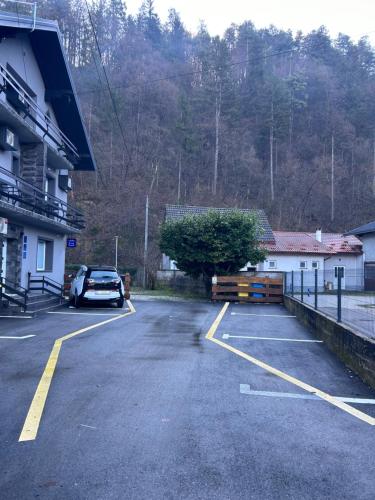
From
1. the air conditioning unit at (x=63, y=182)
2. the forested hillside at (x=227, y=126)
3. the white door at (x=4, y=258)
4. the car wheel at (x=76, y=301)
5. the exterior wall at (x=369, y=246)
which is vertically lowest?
the car wheel at (x=76, y=301)

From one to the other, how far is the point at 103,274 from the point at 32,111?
771 centimetres

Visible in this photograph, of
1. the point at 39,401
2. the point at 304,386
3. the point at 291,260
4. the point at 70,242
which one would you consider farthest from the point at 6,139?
the point at 291,260

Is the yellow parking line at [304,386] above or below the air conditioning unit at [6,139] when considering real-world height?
Result: below

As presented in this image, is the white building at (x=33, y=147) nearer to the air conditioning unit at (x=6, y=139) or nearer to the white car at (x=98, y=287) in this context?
the air conditioning unit at (x=6, y=139)

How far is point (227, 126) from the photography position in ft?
187

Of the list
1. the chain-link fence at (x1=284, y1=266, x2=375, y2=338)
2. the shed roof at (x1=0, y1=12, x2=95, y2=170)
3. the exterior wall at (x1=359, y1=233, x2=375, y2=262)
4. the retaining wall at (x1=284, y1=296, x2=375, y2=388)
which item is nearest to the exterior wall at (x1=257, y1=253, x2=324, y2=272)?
the exterior wall at (x1=359, y1=233, x2=375, y2=262)

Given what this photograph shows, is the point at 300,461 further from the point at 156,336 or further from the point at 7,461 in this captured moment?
the point at 156,336

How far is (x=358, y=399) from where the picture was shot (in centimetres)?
589

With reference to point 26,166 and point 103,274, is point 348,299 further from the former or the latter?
point 26,166

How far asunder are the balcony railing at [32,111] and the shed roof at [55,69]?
766 mm

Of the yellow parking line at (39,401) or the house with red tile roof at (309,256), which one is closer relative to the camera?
the yellow parking line at (39,401)

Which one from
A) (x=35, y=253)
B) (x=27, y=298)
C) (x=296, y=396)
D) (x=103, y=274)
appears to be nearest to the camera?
(x=296, y=396)

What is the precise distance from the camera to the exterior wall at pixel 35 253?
1838 centimetres

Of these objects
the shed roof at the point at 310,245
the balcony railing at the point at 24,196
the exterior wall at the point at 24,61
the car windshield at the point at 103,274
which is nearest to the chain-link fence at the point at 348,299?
the car windshield at the point at 103,274
